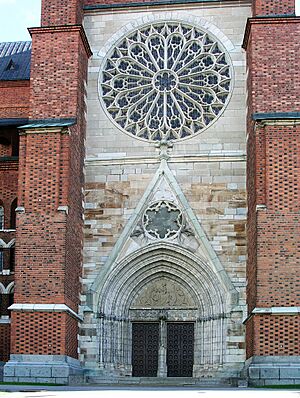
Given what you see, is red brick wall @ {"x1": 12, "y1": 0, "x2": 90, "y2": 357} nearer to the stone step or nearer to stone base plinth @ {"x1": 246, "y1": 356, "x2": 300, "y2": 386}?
the stone step

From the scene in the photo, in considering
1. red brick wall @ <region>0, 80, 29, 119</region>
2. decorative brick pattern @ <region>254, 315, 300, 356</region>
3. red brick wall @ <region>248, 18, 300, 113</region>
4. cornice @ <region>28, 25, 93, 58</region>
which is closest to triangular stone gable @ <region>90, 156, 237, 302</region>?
decorative brick pattern @ <region>254, 315, 300, 356</region>

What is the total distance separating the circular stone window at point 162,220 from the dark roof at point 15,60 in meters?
A: 8.07

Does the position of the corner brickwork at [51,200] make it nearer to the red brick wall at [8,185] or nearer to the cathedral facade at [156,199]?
the cathedral facade at [156,199]

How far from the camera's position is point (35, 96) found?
82.7ft

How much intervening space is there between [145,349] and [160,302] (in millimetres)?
1418

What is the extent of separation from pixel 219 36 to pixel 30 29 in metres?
5.73

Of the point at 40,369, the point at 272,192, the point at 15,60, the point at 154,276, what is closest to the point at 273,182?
the point at 272,192

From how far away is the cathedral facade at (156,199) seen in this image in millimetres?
23047

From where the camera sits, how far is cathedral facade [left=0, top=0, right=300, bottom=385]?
23.0m

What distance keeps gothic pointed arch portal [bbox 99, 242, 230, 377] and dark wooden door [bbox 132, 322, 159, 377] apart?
0.15m

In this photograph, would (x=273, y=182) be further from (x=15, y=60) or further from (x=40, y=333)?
(x=15, y=60)

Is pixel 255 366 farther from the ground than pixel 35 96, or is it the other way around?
pixel 35 96

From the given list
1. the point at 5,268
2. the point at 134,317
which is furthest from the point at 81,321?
the point at 5,268

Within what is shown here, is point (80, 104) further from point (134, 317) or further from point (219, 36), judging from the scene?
point (134, 317)
